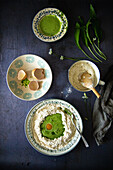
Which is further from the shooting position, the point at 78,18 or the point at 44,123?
the point at 78,18

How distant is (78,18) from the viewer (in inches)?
69.8

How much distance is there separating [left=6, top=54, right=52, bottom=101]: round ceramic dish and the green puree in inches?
11.0

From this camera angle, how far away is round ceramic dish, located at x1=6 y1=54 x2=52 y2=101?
168cm

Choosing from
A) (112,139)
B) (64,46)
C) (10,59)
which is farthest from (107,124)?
(10,59)

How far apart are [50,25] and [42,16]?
116mm

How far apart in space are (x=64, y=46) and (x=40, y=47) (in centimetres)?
24

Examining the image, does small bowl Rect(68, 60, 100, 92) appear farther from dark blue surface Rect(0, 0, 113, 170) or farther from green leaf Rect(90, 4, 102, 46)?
green leaf Rect(90, 4, 102, 46)

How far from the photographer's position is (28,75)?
68.1 inches

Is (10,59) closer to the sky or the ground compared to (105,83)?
closer to the sky

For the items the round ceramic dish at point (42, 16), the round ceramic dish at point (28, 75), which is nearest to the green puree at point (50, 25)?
the round ceramic dish at point (42, 16)

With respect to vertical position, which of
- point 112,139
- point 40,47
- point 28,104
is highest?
point 40,47

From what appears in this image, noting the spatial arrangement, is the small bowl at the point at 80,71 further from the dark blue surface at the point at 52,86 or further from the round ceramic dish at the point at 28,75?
the round ceramic dish at the point at 28,75

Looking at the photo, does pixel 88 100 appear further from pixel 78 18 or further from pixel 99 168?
pixel 78 18

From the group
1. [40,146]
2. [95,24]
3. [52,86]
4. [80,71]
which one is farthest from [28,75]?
[95,24]
